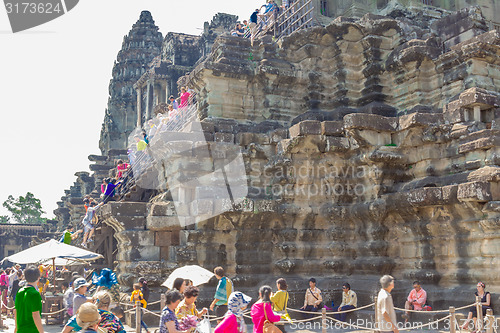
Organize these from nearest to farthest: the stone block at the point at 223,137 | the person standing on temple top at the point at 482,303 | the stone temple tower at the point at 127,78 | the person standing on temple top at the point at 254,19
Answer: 1. the person standing on temple top at the point at 482,303
2. the stone block at the point at 223,137
3. the person standing on temple top at the point at 254,19
4. the stone temple tower at the point at 127,78

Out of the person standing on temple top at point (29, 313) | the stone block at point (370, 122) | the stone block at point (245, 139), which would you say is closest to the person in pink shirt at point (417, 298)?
the stone block at point (370, 122)

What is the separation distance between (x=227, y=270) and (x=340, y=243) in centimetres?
275

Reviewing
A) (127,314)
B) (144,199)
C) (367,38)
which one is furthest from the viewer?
(144,199)

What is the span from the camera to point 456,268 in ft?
35.1

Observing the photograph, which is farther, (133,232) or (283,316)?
(133,232)

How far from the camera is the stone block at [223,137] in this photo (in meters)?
12.8

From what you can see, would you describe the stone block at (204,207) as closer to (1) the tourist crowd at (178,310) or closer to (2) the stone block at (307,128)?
(2) the stone block at (307,128)

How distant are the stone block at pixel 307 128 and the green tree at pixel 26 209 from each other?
71.3 m

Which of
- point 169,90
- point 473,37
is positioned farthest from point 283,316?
point 169,90

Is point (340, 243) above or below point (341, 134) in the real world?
below

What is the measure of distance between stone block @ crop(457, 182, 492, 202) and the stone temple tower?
36980 mm

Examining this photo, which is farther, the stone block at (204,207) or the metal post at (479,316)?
the stone block at (204,207)

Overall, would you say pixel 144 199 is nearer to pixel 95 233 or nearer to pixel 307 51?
pixel 95 233

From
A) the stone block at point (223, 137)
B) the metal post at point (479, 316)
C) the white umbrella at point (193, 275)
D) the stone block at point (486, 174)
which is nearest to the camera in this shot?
the metal post at point (479, 316)
